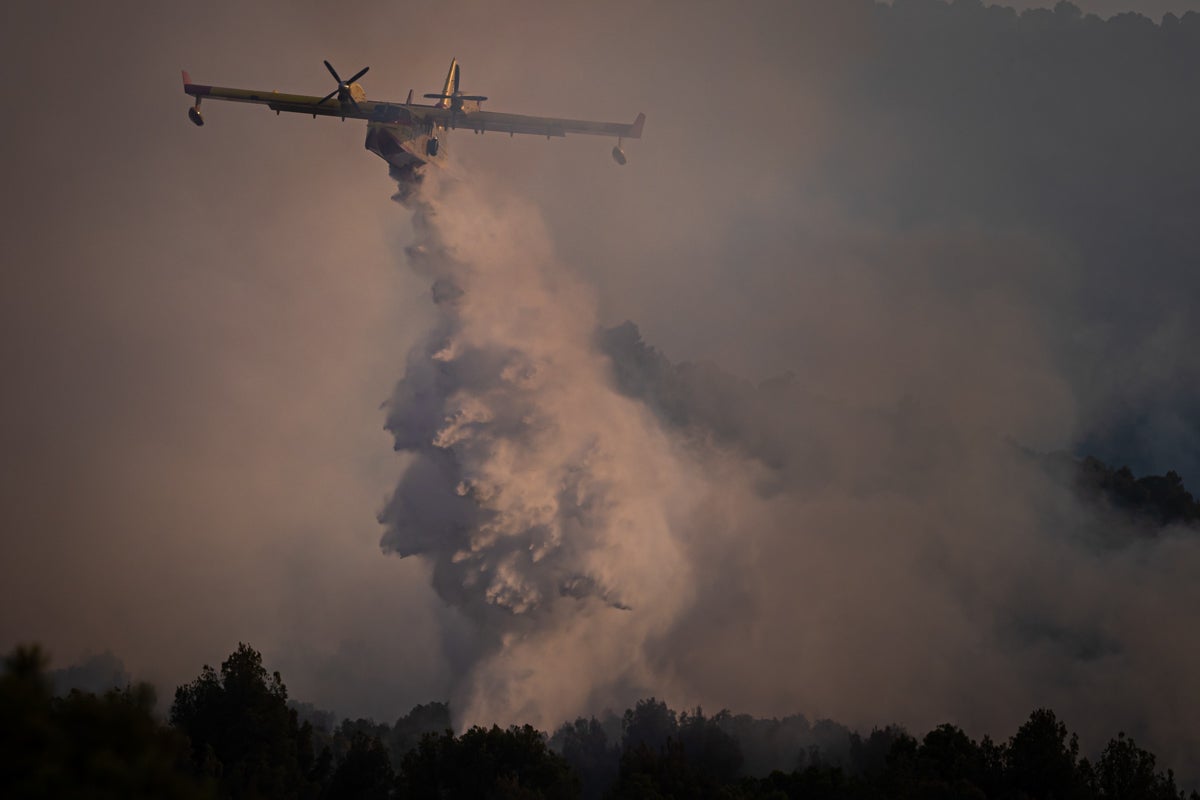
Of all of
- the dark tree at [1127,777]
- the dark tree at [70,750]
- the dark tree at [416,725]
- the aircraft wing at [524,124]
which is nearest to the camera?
the dark tree at [70,750]

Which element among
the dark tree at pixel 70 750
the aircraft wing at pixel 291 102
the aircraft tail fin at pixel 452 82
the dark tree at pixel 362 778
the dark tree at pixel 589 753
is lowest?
the dark tree at pixel 70 750

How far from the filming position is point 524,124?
68.7m

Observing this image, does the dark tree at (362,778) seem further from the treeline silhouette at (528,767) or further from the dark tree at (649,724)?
the dark tree at (649,724)

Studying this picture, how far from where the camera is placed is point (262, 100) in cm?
6681

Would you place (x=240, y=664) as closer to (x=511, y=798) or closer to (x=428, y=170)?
(x=511, y=798)

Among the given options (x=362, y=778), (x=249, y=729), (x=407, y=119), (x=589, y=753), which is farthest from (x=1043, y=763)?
(x=407, y=119)

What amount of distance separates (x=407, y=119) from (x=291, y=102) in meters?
7.67

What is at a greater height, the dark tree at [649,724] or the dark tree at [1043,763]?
the dark tree at [649,724]

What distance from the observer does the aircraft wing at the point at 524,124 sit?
67125 millimetres

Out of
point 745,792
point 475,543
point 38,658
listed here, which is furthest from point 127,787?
point 475,543

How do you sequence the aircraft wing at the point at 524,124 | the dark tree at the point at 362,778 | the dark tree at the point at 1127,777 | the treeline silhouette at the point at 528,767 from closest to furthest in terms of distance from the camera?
the treeline silhouette at the point at 528,767, the dark tree at the point at 1127,777, the dark tree at the point at 362,778, the aircraft wing at the point at 524,124

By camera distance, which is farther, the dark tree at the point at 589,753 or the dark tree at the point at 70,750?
the dark tree at the point at 589,753

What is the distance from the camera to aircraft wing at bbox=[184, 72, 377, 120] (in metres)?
64.8

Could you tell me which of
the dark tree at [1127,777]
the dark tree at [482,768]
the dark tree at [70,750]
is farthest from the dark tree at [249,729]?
the dark tree at [1127,777]
